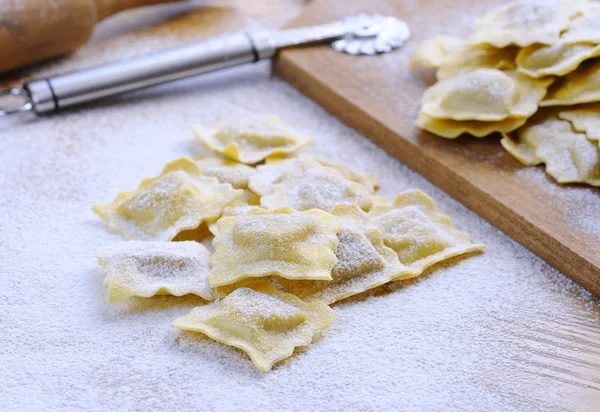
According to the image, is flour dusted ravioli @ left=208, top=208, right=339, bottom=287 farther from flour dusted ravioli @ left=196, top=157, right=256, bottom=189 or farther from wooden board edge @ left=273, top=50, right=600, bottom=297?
wooden board edge @ left=273, top=50, right=600, bottom=297

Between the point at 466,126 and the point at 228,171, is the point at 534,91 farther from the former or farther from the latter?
the point at 228,171

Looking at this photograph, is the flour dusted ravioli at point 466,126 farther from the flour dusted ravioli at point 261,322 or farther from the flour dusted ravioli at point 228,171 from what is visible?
the flour dusted ravioli at point 261,322

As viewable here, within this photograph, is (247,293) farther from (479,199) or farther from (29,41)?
(29,41)

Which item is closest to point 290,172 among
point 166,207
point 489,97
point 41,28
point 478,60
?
point 166,207

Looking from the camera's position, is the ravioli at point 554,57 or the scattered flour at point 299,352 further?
the ravioli at point 554,57

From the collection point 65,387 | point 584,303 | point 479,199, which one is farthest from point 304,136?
point 65,387

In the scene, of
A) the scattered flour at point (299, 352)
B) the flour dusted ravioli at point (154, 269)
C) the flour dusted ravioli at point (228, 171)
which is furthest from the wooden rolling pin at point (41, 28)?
the flour dusted ravioli at point (154, 269)

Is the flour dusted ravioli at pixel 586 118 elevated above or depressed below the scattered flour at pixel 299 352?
above
